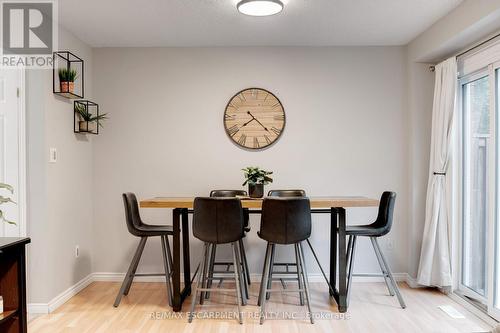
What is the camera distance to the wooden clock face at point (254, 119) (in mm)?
4023

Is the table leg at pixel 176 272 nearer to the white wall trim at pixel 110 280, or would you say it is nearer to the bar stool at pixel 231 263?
the bar stool at pixel 231 263

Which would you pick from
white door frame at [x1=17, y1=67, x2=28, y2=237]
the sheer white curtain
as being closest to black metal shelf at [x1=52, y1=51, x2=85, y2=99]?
white door frame at [x1=17, y1=67, x2=28, y2=237]

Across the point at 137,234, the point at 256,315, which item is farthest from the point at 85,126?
the point at 256,315

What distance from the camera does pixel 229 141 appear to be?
4055mm

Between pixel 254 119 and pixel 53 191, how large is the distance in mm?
2087

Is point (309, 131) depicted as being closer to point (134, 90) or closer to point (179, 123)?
point (179, 123)

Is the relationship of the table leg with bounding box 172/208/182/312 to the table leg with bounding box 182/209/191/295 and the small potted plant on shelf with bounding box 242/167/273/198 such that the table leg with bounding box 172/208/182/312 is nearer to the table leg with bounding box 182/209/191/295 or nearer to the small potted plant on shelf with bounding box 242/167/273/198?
the table leg with bounding box 182/209/191/295

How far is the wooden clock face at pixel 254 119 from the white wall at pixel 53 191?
1608mm

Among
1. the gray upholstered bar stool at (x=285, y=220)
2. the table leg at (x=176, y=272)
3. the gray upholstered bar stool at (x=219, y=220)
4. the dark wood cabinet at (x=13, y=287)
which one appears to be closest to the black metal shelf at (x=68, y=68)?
the table leg at (x=176, y=272)

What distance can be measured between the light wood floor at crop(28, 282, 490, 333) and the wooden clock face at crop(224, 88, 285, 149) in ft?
5.20

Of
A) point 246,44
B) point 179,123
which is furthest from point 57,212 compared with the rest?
point 246,44

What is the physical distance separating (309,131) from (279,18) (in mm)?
1269

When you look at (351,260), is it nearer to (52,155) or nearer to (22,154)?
(52,155)

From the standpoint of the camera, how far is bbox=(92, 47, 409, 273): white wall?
404cm
